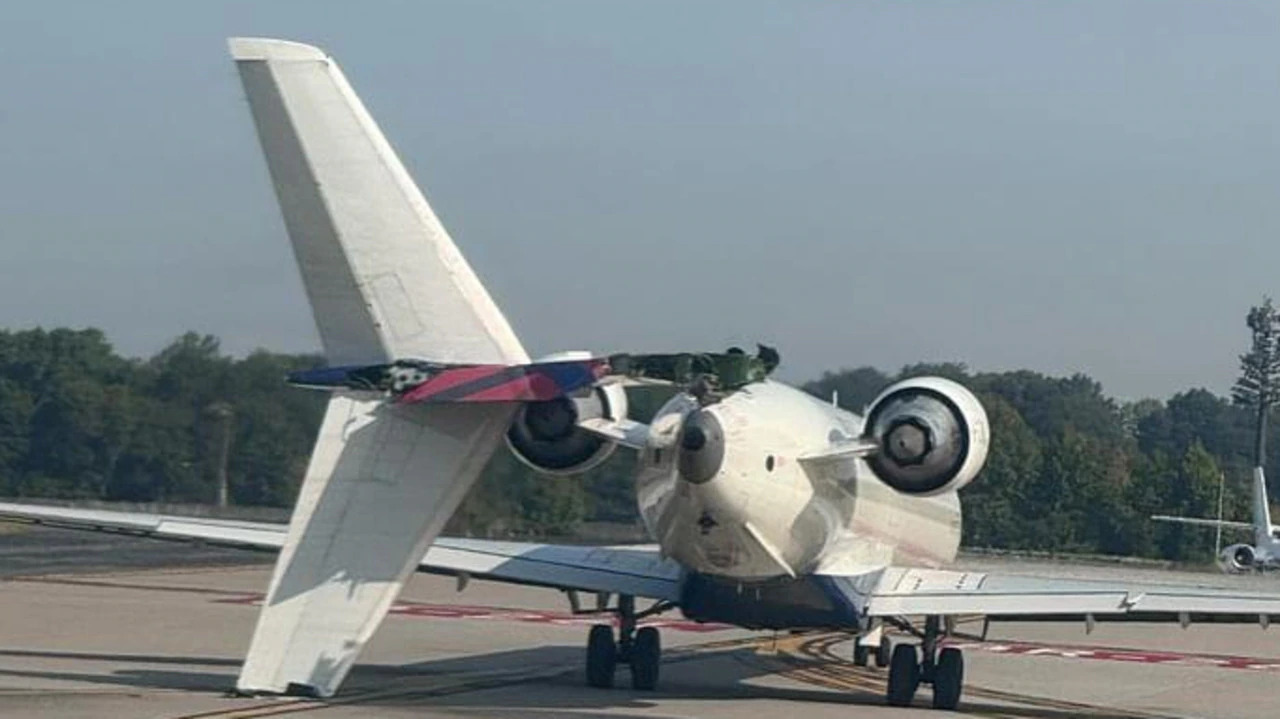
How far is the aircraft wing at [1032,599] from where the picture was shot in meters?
28.2

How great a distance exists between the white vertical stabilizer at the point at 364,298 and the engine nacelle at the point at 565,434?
356 centimetres

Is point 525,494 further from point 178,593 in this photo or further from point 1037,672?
point 1037,672

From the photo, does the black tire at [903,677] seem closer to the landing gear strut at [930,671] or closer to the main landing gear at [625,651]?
the landing gear strut at [930,671]

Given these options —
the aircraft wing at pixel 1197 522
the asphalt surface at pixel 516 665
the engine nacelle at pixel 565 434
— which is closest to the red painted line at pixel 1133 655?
the asphalt surface at pixel 516 665

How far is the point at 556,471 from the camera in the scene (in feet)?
89.4

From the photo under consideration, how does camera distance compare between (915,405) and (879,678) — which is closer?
(915,405)

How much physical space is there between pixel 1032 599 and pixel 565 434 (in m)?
6.88

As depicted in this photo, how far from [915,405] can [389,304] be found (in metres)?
7.66

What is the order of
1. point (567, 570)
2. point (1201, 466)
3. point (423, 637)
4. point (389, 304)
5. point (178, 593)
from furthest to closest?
point (1201, 466)
point (178, 593)
point (423, 637)
point (567, 570)
point (389, 304)

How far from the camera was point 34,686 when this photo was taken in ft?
91.4

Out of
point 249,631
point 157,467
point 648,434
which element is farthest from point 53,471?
point 648,434

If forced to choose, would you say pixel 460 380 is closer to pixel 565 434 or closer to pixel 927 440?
pixel 565 434

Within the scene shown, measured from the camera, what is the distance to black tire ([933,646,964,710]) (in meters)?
29.8

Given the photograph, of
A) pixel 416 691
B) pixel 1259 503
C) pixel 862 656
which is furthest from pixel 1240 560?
pixel 416 691
